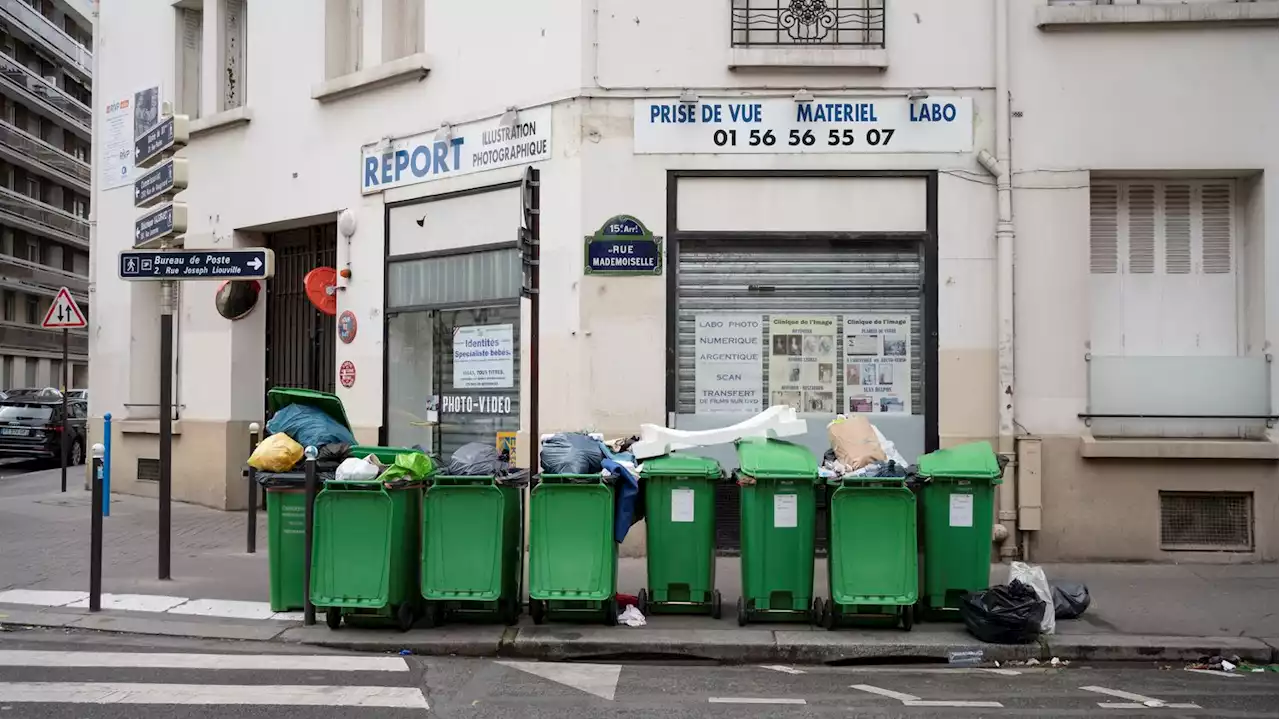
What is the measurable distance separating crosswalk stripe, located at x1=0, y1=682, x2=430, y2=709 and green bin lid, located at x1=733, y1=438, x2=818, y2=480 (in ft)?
9.05

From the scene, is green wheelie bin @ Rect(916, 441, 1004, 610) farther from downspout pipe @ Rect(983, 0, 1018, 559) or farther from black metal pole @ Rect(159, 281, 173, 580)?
black metal pole @ Rect(159, 281, 173, 580)

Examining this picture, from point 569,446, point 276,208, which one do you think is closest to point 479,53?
point 276,208

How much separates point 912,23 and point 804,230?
2194mm

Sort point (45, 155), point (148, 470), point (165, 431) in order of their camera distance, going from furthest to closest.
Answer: point (45, 155) < point (148, 470) < point (165, 431)

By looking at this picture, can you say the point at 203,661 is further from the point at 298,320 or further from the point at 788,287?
the point at 298,320

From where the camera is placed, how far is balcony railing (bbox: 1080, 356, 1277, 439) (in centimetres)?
1009

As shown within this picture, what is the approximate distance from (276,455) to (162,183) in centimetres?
309

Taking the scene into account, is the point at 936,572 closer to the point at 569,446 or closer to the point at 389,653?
the point at 569,446

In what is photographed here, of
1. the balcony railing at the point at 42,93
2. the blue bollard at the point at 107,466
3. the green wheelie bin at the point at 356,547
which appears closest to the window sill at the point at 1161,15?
the green wheelie bin at the point at 356,547

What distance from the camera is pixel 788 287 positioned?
10.4m

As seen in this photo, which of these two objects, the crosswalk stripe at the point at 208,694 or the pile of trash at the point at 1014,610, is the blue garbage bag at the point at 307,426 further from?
the pile of trash at the point at 1014,610

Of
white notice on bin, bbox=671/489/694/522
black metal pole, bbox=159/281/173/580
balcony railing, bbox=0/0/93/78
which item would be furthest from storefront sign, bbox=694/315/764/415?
balcony railing, bbox=0/0/93/78

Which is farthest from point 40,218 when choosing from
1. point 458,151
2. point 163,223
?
point 163,223

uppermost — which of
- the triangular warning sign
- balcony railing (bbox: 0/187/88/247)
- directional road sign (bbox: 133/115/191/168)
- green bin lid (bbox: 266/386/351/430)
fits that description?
balcony railing (bbox: 0/187/88/247)
